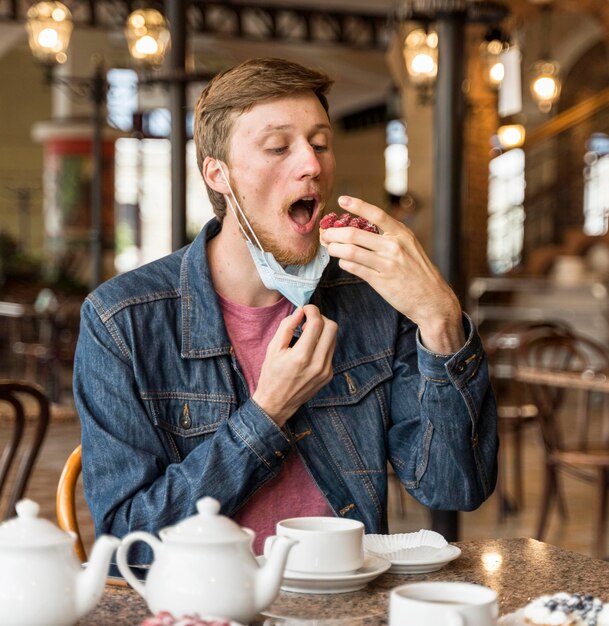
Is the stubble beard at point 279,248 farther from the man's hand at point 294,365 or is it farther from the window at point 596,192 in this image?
the window at point 596,192

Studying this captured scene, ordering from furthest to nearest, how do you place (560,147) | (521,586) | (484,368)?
(560,147) < (484,368) < (521,586)

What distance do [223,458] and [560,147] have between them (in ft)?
41.7

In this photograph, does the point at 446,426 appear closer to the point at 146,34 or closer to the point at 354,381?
the point at 354,381

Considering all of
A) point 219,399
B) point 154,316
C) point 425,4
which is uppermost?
point 425,4

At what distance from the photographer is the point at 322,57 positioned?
16.8m

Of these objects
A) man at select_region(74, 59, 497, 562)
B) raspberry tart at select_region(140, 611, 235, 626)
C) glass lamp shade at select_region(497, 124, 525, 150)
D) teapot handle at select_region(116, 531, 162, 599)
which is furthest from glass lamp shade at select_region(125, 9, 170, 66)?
raspberry tart at select_region(140, 611, 235, 626)

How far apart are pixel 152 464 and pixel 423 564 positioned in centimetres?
46

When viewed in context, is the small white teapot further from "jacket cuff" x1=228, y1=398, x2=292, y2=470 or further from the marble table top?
"jacket cuff" x1=228, y1=398, x2=292, y2=470

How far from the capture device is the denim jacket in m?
1.71

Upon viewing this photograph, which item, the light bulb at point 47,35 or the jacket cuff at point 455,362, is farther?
the light bulb at point 47,35

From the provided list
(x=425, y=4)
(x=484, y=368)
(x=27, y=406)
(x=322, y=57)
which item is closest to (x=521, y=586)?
(x=484, y=368)

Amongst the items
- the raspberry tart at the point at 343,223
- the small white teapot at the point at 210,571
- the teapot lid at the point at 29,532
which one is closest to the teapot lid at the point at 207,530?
the small white teapot at the point at 210,571

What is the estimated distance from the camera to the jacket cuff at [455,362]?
1.78 m

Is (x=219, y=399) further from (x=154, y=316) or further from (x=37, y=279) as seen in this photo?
(x=37, y=279)
